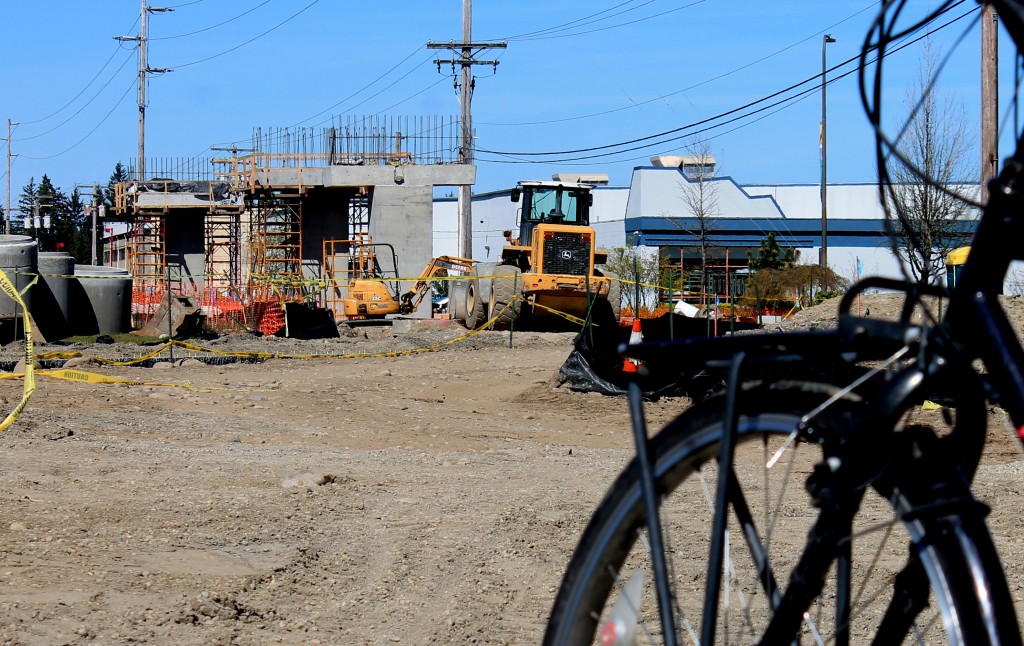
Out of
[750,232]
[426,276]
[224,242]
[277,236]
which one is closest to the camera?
[426,276]

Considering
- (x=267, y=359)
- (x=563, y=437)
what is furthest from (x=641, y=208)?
(x=563, y=437)

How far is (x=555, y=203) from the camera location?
29.7 metres

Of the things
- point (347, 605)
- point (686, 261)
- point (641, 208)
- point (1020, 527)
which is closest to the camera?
point (347, 605)

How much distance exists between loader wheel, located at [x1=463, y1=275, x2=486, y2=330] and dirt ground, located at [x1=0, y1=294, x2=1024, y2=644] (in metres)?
13.2

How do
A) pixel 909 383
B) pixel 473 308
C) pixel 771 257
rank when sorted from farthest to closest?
pixel 771 257, pixel 473 308, pixel 909 383

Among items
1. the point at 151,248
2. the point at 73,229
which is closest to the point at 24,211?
the point at 73,229

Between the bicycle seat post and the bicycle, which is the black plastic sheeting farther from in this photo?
the bicycle seat post

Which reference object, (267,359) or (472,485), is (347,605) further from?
(267,359)

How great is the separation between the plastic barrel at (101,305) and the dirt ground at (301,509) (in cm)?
1396

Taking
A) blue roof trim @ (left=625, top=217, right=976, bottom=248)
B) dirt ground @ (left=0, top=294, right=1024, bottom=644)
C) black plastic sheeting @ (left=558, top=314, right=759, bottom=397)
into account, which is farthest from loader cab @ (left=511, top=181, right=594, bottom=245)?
blue roof trim @ (left=625, top=217, right=976, bottom=248)

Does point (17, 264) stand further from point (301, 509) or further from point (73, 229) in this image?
point (73, 229)

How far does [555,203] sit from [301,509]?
22.6 metres

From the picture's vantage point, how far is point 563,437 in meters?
12.8

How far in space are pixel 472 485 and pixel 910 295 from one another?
277 inches
